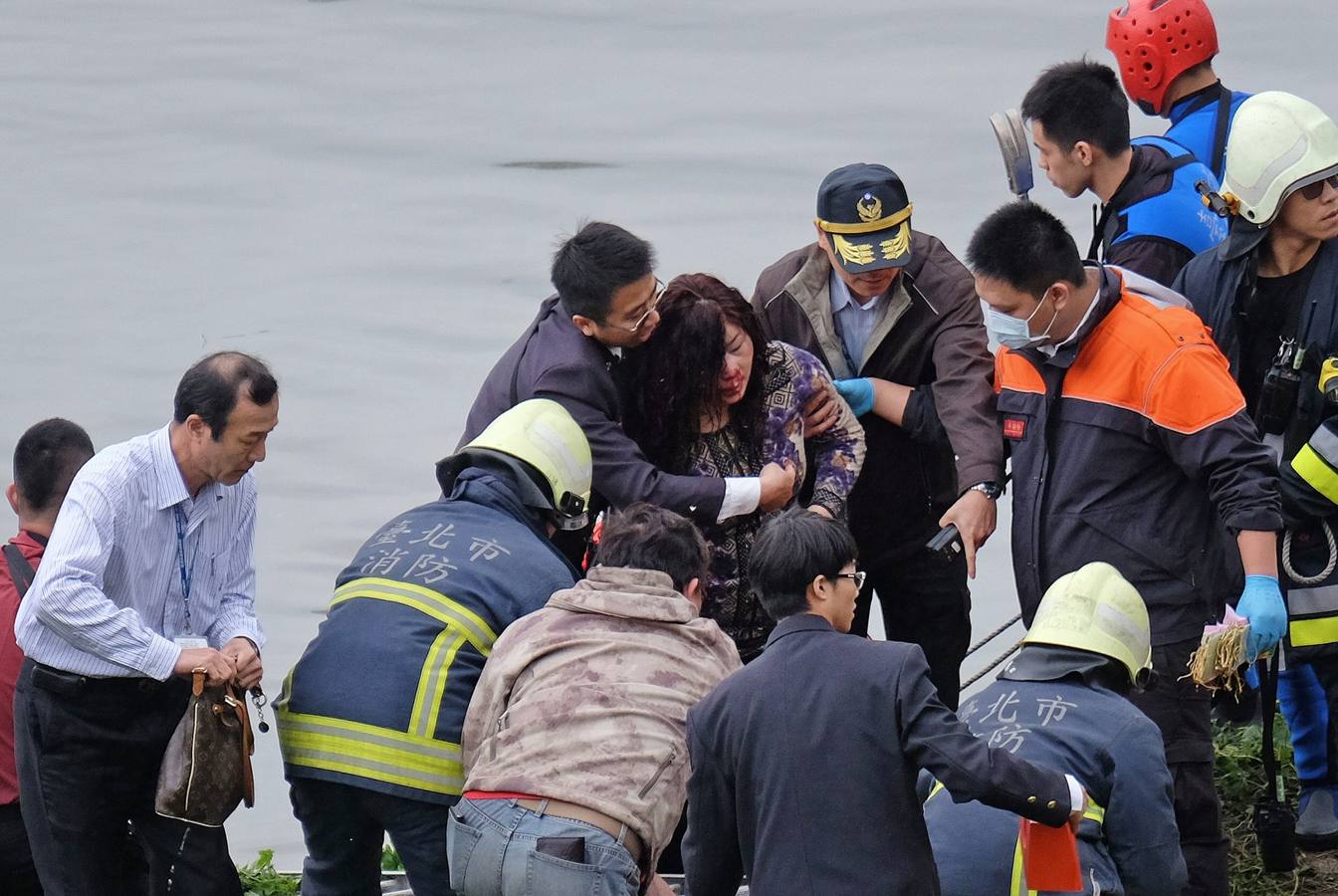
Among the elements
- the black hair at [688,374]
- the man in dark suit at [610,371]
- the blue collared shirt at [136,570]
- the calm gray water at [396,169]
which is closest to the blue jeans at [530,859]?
the blue collared shirt at [136,570]

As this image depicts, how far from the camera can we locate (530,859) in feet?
10.3

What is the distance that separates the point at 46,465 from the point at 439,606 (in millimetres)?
1191

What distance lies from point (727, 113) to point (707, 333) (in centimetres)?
599

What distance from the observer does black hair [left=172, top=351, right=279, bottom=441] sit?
3566 mm

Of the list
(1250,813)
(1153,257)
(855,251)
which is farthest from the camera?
(1250,813)

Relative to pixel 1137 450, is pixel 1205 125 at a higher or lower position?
higher

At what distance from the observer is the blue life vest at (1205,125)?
483 centimetres

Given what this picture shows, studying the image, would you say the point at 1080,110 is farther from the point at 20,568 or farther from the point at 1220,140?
the point at 20,568

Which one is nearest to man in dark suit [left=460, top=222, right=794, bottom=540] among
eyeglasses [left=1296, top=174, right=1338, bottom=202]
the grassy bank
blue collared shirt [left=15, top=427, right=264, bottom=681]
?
blue collared shirt [left=15, top=427, right=264, bottom=681]

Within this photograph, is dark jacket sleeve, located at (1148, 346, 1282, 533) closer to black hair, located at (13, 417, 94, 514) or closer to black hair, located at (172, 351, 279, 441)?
black hair, located at (172, 351, 279, 441)

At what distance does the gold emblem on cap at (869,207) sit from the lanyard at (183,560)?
1494 mm

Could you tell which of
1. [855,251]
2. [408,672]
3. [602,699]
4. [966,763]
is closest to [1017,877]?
[966,763]

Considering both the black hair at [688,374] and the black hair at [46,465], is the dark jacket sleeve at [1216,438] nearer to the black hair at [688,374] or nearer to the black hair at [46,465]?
the black hair at [688,374]

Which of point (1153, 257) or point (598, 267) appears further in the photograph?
point (1153, 257)
